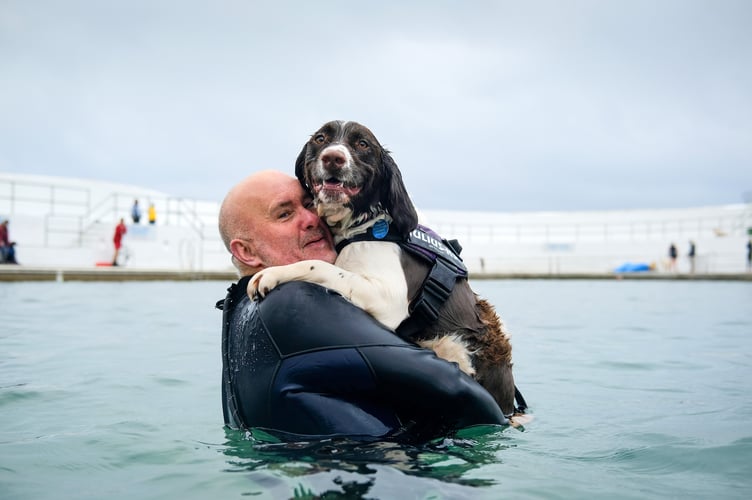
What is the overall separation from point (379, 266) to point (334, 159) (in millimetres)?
671

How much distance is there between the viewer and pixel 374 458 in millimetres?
3086

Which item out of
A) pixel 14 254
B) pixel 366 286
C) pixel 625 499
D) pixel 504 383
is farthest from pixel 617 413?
pixel 14 254

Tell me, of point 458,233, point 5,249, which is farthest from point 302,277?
point 458,233

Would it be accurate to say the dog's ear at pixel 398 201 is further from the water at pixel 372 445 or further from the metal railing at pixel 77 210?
the metal railing at pixel 77 210

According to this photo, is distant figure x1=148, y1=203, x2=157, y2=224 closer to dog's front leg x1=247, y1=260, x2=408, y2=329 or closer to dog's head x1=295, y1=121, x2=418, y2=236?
dog's head x1=295, y1=121, x2=418, y2=236

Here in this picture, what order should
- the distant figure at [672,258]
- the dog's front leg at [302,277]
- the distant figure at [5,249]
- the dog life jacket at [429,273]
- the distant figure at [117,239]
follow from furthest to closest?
the distant figure at [672,258], the distant figure at [117,239], the distant figure at [5,249], the dog life jacket at [429,273], the dog's front leg at [302,277]

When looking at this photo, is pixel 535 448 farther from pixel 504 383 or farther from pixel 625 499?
pixel 625 499

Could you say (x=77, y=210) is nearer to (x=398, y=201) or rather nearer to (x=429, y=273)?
(x=398, y=201)

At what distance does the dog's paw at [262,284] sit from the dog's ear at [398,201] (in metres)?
0.81

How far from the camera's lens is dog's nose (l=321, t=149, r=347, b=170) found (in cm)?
386

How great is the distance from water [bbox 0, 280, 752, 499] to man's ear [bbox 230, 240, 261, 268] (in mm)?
965

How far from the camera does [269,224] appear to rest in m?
3.94

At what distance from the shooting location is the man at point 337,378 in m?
3.18

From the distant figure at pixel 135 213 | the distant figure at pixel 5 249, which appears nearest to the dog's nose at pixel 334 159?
the distant figure at pixel 5 249
